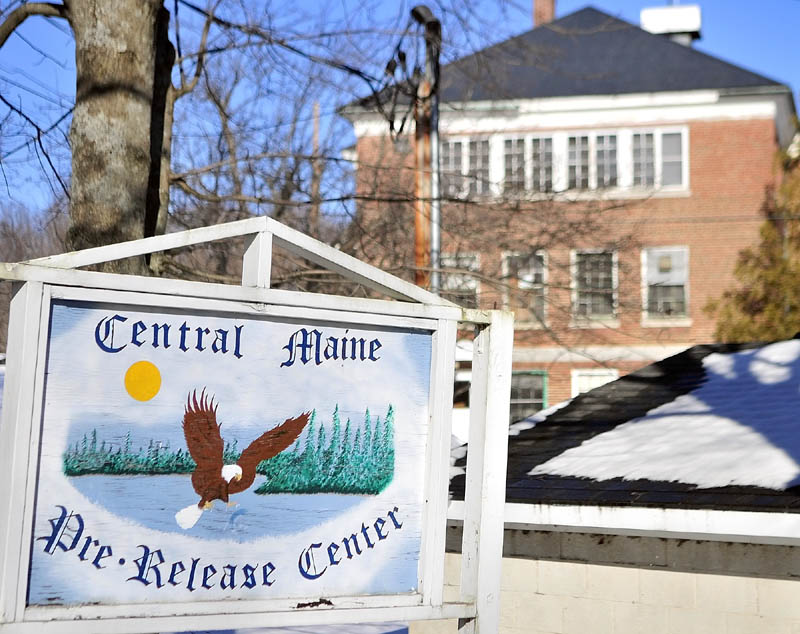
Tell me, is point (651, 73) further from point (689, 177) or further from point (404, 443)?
point (404, 443)

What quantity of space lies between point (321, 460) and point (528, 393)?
24470mm

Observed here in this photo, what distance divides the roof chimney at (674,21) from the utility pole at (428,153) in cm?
2105

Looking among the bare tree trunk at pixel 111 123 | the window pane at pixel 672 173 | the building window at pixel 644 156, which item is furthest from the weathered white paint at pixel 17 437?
the window pane at pixel 672 173

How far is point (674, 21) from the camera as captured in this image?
109 feet

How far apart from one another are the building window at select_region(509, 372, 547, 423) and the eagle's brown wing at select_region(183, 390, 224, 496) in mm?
24415

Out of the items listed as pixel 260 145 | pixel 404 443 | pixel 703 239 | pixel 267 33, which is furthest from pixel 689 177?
pixel 404 443

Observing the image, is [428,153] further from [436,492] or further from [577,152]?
[577,152]

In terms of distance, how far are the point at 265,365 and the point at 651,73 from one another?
26915 mm

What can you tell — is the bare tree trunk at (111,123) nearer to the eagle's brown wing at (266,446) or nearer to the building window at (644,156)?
the eagle's brown wing at (266,446)

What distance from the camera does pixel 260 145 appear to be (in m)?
15.7

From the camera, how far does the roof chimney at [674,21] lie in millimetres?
32969

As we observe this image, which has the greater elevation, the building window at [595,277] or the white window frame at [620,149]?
the white window frame at [620,149]

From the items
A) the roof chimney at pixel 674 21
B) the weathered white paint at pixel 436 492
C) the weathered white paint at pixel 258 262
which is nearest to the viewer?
the weathered white paint at pixel 258 262

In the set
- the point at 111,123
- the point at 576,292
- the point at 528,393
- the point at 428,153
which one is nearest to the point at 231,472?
the point at 111,123
